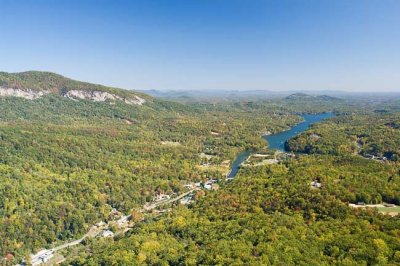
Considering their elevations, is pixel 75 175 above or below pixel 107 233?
above

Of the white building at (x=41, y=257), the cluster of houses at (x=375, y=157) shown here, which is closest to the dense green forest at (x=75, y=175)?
the white building at (x=41, y=257)

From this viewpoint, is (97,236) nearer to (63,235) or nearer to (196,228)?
(63,235)

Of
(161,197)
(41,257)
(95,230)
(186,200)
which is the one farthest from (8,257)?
(186,200)

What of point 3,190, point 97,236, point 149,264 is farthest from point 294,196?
point 3,190

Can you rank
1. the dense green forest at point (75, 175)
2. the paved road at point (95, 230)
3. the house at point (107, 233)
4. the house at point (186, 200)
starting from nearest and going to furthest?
the paved road at point (95, 230) < the house at point (107, 233) < the dense green forest at point (75, 175) < the house at point (186, 200)

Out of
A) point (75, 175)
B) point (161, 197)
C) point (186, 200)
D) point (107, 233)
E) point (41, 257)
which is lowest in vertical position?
point (41, 257)

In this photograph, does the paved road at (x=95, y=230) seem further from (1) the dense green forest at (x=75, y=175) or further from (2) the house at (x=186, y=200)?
(2) the house at (x=186, y=200)

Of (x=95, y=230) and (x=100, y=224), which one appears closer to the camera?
(x=95, y=230)

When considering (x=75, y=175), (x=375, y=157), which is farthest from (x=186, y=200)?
(x=375, y=157)

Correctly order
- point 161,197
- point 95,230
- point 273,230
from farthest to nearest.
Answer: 1. point 161,197
2. point 95,230
3. point 273,230

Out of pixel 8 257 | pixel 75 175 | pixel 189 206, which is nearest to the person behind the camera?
pixel 8 257

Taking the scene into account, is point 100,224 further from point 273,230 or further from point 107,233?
point 273,230
